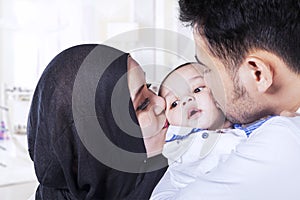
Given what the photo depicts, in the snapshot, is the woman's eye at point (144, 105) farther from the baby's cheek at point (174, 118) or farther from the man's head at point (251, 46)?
the man's head at point (251, 46)

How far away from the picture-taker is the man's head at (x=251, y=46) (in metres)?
0.50

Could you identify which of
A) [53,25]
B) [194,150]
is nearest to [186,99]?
[194,150]

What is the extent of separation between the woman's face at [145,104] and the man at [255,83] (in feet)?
0.82

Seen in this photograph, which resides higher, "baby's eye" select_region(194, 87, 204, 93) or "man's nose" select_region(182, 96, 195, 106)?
"baby's eye" select_region(194, 87, 204, 93)

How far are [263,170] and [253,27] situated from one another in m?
0.16

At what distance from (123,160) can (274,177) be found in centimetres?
43

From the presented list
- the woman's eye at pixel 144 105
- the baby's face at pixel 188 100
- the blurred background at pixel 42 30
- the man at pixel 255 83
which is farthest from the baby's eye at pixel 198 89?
the blurred background at pixel 42 30

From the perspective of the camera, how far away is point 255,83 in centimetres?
52

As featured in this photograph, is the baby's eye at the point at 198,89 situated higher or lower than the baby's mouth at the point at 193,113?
higher

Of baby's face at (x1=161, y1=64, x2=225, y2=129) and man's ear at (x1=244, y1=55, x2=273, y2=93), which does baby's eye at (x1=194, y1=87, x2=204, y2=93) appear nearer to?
baby's face at (x1=161, y1=64, x2=225, y2=129)

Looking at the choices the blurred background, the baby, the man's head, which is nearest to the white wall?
the blurred background

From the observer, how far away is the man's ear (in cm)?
50

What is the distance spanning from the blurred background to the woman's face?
2013 millimetres

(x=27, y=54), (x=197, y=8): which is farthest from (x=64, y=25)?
(x=197, y=8)
